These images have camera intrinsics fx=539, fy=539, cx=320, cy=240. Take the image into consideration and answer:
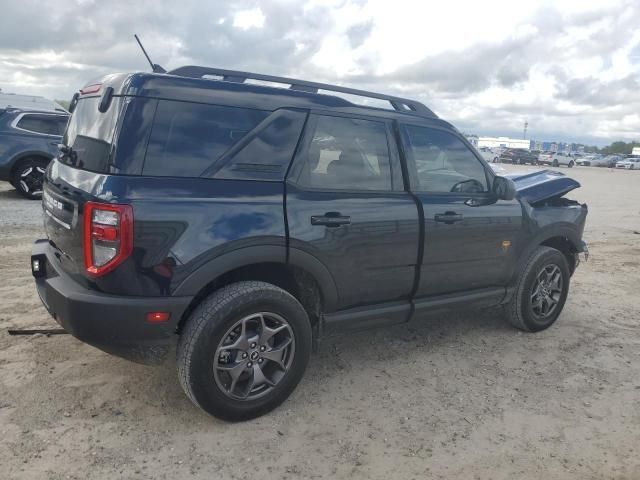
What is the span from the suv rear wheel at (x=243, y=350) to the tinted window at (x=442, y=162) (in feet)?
4.57

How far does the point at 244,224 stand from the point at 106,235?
2.33ft

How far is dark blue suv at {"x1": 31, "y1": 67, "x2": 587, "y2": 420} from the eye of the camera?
2.78 m

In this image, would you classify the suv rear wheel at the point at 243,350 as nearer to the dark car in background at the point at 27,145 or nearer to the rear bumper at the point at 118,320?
the rear bumper at the point at 118,320

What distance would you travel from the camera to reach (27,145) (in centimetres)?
1012

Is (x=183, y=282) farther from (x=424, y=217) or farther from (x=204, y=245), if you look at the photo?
(x=424, y=217)

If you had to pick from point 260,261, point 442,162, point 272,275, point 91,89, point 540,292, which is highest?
point 91,89

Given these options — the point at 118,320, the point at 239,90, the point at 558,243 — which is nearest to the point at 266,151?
the point at 239,90

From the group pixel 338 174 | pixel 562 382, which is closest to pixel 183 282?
pixel 338 174

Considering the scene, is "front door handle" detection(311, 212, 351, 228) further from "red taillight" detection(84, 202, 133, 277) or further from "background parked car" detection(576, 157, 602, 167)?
"background parked car" detection(576, 157, 602, 167)

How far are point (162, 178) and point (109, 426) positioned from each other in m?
1.43

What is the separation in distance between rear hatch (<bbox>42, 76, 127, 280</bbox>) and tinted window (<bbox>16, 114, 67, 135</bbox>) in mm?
7982

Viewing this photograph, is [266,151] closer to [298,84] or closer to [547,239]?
[298,84]

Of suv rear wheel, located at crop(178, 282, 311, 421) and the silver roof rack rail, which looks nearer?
suv rear wheel, located at crop(178, 282, 311, 421)

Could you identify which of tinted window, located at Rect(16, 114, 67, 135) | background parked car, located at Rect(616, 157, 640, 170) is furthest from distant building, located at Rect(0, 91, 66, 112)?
background parked car, located at Rect(616, 157, 640, 170)
